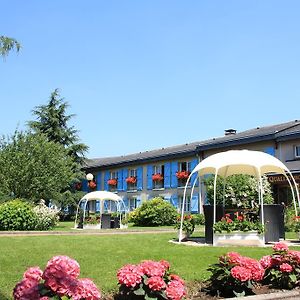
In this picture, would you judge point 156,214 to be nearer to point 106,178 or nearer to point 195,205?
point 195,205

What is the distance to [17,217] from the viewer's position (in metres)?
21.0

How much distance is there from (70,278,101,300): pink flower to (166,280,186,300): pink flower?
3.48 feet

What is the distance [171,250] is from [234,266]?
5.00 meters

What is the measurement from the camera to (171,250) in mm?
11367

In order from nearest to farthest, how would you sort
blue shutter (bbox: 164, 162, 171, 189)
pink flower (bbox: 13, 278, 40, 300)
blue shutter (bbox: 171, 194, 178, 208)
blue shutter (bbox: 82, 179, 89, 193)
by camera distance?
pink flower (bbox: 13, 278, 40, 300), blue shutter (bbox: 171, 194, 178, 208), blue shutter (bbox: 164, 162, 171, 189), blue shutter (bbox: 82, 179, 89, 193)

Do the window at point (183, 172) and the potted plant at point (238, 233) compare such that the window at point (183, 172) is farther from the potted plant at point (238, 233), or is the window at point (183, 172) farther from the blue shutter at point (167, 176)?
the potted plant at point (238, 233)

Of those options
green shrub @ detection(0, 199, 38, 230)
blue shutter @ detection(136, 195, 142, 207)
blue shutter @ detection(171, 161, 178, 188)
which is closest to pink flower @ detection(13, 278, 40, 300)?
green shrub @ detection(0, 199, 38, 230)

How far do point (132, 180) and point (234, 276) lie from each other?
35.3m

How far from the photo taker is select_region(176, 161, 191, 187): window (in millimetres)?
35872

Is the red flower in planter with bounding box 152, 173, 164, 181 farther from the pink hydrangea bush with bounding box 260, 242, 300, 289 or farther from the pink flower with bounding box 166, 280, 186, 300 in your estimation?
the pink flower with bounding box 166, 280, 186, 300

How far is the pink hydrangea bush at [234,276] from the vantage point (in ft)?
20.4

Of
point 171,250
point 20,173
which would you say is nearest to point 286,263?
point 171,250

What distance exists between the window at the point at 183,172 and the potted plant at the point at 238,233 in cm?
2246

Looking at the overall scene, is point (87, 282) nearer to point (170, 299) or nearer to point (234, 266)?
point (170, 299)
